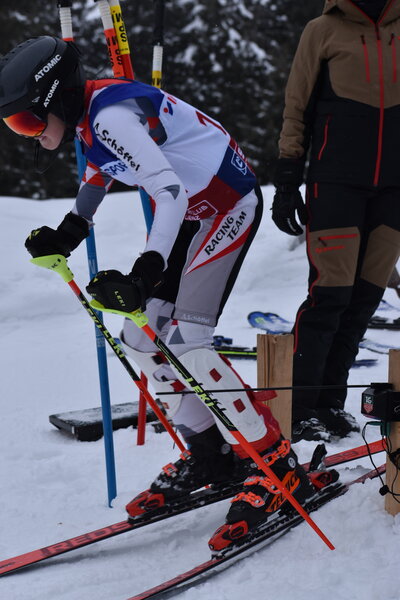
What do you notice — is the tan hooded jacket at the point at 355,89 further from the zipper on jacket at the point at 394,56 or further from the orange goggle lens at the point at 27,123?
the orange goggle lens at the point at 27,123

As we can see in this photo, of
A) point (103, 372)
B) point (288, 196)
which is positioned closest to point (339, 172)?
point (288, 196)

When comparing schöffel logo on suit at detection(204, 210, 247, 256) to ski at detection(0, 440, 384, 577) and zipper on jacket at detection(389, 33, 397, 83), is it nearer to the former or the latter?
ski at detection(0, 440, 384, 577)

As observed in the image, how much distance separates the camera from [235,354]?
19.0 feet

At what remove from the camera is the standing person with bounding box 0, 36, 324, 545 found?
233cm

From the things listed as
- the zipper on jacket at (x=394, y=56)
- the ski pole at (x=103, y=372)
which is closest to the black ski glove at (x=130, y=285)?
the ski pole at (x=103, y=372)

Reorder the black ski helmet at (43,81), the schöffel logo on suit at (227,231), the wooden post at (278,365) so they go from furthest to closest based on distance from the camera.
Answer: the wooden post at (278,365), the schöffel logo on suit at (227,231), the black ski helmet at (43,81)

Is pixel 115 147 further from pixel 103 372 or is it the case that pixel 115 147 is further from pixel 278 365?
pixel 278 365

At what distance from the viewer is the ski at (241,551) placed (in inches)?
85.4

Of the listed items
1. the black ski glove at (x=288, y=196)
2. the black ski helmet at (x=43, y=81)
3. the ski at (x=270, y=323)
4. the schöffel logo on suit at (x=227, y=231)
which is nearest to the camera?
the black ski helmet at (x=43, y=81)

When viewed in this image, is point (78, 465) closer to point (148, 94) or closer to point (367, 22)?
point (148, 94)

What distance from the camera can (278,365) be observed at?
3240mm

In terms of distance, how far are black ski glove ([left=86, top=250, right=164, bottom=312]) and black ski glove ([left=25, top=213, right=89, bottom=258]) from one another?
700 mm

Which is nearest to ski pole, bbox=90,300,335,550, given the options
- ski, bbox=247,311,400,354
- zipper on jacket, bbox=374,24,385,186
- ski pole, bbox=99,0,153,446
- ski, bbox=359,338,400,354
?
ski pole, bbox=99,0,153,446

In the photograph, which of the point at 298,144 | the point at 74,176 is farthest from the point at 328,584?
the point at 74,176
